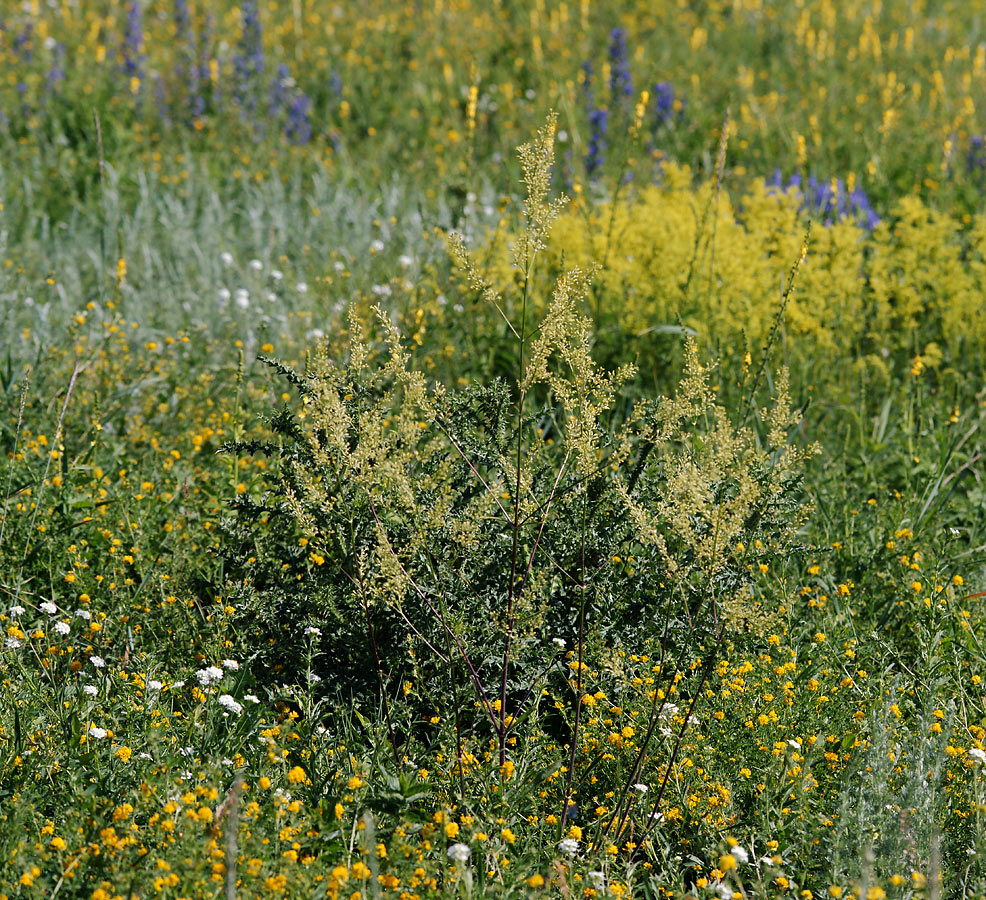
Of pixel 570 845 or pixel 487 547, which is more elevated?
pixel 487 547

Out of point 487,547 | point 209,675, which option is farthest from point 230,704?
point 487,547

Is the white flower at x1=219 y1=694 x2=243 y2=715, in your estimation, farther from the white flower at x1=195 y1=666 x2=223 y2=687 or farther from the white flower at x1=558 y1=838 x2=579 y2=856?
the white flower at x1=558 y1=838 x2=579 y2=856

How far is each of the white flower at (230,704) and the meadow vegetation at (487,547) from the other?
2.5 inches

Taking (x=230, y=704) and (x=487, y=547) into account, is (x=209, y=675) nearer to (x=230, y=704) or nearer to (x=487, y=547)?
(x=230, y=704)

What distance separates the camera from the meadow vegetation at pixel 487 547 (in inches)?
85.7

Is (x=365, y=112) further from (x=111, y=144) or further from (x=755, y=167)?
(x=755, y=167)

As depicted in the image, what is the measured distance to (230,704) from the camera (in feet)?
7.96

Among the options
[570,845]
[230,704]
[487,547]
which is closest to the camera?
[570,845]

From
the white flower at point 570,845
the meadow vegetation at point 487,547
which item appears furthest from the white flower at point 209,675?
the white flower at point 570,845

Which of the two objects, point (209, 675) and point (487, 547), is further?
point (487, 547)

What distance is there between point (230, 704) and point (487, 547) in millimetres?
764

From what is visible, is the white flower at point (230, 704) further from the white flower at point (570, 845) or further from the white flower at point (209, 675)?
the white flower at point (570, 845)

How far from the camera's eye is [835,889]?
6.53ft

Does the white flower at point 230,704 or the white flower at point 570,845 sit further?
the white flower at point 230,704
